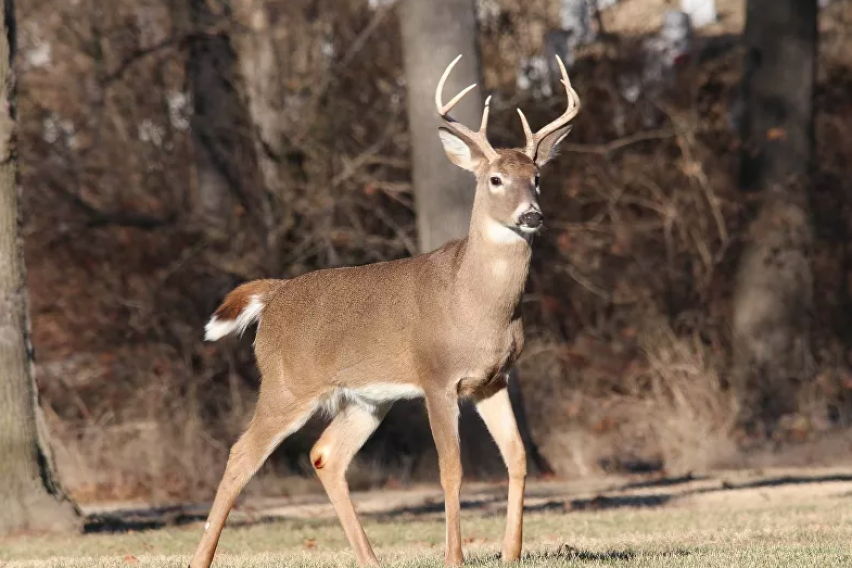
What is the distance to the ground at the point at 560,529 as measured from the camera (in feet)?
24.6

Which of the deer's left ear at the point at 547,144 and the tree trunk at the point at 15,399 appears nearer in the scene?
the deer's left ear at the point at 547,144

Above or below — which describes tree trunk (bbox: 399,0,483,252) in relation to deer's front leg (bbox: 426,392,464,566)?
above

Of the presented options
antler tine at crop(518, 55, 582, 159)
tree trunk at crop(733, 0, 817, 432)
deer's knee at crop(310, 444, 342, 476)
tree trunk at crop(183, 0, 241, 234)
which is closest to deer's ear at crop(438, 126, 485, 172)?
antler tine at crop(518, 55, 582, 159)

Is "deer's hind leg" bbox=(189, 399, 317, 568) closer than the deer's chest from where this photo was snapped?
No

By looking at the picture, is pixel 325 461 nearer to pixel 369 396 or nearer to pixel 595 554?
pixel 369 396

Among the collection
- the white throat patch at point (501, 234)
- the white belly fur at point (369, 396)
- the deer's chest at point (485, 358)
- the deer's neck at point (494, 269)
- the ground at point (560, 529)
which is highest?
the white throat patch at point (501, 234)

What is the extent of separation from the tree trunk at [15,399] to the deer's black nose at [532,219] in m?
4.13

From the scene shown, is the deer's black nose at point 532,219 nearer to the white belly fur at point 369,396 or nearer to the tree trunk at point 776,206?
the white belly fur at point 369,396

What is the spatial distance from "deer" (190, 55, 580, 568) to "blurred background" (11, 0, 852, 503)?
646 centimetres

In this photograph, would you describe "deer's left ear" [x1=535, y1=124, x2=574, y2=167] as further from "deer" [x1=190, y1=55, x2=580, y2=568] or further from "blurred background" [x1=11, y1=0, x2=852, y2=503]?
"blurred background" [x1=11, y1=0, x2=852, y2=503]

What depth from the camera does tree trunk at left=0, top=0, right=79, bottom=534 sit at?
32.7 feet

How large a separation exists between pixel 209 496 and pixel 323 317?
619 centimetres

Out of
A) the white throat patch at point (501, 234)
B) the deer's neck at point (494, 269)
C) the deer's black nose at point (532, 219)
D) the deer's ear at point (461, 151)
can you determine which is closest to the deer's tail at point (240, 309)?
the deer's ear at point (461, 151)

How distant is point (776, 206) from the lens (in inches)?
643
